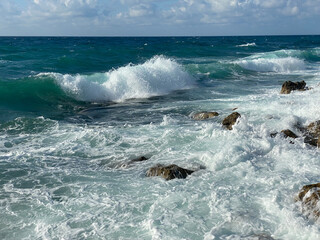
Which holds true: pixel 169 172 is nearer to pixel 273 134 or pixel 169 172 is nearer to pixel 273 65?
pixel 273 134

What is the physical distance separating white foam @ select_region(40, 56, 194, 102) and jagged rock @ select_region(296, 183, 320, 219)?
521 inches

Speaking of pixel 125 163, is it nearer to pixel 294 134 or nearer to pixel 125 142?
pixel 125 142

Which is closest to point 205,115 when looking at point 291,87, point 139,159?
point 139,159

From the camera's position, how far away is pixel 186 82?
2377 cm

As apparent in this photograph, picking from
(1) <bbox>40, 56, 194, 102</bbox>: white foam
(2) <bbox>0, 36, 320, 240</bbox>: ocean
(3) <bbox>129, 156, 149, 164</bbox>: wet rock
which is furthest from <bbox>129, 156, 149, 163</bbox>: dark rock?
(1) <bbox>40, 56, 194, 102</bbox>: white foam

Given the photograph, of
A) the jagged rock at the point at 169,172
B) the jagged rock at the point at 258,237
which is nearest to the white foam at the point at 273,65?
the jagged rock at the point at 169,172

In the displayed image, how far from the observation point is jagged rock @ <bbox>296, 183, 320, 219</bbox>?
6.15 m

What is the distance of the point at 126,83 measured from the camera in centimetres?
2077

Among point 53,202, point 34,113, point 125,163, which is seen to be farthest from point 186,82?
point 53,202

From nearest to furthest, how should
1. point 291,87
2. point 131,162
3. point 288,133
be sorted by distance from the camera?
point 131,162, point 288,133, point 291,87

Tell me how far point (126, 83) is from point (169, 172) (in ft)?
43.4

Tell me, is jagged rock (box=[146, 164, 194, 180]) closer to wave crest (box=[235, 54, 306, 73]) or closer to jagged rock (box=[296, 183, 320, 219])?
jagged rock (box=[296, 183, 320, 219])

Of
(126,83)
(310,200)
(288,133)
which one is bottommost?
(310,200)

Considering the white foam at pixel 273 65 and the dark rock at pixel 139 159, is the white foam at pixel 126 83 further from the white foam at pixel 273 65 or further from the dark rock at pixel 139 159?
the dark rock at pixel 139 159
